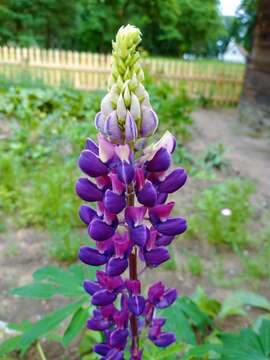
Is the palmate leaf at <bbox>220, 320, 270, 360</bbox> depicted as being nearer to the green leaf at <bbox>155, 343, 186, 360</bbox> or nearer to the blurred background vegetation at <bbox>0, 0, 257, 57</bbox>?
the green leaf at <bbox>155, 343, 186, 360</bbox>

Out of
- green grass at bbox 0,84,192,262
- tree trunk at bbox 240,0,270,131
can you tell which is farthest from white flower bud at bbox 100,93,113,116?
tree trunk at bbox 240,0,270,131

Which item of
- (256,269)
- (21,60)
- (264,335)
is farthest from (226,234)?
(21,60)

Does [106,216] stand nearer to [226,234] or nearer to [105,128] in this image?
[105,128]

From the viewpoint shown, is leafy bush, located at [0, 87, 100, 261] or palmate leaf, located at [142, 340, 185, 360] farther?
leafy bush, located at [0, 87, 100, 261]

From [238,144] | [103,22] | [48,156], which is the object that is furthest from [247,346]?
[103,22]

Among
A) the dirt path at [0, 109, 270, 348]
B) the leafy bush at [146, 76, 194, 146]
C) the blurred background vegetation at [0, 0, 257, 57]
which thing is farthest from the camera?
the blurred background vegetation at [0, 0, 257, 57]

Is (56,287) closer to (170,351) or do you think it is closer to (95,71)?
(170,351)

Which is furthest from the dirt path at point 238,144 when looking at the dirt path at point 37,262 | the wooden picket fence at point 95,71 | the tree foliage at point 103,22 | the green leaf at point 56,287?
the tree foliage at point 103,22
